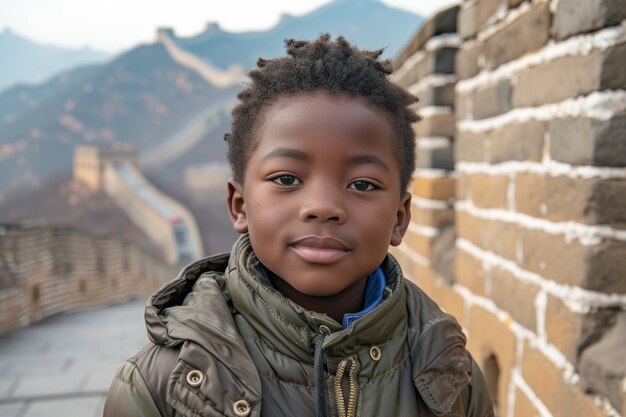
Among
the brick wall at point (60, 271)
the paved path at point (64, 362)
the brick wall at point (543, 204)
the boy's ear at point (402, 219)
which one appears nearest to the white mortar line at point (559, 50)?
the brick wall at point (543, 204)

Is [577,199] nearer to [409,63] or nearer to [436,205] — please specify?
[436,205]

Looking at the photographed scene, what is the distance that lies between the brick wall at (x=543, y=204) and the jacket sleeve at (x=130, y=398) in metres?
0.99

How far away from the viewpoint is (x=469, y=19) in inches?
101

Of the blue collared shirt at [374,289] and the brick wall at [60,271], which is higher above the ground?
the blue collared shirt at [374,289]

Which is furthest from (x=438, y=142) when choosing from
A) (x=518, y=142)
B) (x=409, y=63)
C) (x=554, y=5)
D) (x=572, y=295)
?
(x=572, y=295)

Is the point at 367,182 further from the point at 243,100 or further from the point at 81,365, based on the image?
the point at 81,365

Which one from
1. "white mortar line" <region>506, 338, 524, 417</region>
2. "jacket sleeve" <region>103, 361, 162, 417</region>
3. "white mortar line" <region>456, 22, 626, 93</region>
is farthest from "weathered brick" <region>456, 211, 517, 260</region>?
"jacket sleeve" <region>103, 361, 162, 417</region>

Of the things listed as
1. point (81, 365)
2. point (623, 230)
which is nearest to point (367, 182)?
point (623, 230)

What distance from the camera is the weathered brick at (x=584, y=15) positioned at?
1.45 metres

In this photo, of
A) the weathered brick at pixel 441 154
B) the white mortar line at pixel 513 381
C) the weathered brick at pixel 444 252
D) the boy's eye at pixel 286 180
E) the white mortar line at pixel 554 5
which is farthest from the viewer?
the weathered brick at pixel 441 154

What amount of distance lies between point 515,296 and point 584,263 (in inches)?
18.4

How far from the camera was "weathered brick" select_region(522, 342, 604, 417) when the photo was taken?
150 centimetres

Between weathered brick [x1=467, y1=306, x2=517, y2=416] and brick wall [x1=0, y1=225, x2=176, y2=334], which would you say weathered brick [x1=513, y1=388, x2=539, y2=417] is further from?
brick wall [x1=0, y1=225, x2=176, y2=334]

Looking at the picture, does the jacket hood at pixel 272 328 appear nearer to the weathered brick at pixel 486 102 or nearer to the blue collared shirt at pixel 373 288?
the blue collared shirt at pixel 373 288
